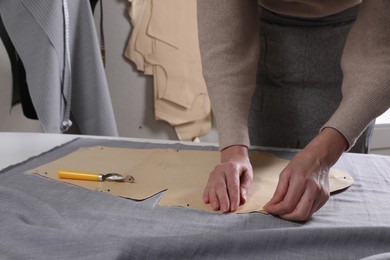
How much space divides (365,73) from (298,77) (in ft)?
0.82

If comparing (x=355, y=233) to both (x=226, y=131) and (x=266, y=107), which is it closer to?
(x=226, y=131)

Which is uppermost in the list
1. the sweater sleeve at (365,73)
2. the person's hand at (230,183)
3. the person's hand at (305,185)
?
the sweater sleeve at (365,73)

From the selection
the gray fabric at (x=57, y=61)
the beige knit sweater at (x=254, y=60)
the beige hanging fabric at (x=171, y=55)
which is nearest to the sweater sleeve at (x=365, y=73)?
the beige knit sweater at (x=254, y=60)

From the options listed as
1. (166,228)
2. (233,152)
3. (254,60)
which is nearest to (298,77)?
(254,60)

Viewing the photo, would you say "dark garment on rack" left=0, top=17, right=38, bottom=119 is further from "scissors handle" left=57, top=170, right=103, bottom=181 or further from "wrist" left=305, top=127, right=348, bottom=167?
"wrist" left=305, top=127, right=348, bottom=167

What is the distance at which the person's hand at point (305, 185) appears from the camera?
61 centimetres

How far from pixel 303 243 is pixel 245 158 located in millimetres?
256

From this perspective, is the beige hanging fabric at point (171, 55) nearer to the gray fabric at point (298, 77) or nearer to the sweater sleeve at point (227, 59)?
the gray fabric at point (298, 77)

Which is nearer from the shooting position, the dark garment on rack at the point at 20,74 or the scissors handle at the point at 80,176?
the scissors handle at the point at 80,176

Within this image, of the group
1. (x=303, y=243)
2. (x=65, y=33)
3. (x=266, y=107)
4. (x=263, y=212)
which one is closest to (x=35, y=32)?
(x=65, y=33)

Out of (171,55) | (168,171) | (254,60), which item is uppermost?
(254,60)

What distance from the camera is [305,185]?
62 centimetres

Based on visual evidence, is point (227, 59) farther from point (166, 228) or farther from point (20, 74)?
point (20, 74)

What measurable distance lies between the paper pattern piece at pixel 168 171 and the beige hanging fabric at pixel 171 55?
3.35 ft
